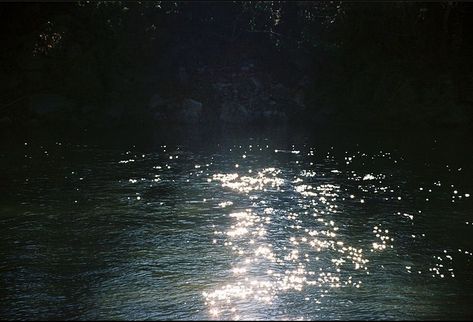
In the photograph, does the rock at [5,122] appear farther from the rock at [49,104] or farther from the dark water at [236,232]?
the dark water at [236,232]

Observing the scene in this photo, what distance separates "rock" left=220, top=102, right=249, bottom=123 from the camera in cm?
2541

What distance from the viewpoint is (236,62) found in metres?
28.2

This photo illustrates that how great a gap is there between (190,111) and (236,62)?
14.5 feet

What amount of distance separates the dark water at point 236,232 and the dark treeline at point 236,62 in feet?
18.9

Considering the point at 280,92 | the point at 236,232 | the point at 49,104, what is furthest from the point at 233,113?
the point at 236,232

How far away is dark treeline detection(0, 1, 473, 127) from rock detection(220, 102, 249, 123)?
0.16 ft

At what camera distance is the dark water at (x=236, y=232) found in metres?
8.23

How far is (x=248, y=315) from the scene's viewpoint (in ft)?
25.2

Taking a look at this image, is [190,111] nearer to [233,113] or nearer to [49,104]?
[233,113]

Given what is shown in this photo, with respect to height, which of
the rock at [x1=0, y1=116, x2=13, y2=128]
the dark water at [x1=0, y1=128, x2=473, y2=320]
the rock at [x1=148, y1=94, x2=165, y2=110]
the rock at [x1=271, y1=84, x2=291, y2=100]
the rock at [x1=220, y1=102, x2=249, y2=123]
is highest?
the rock at [x1=271, y1=84, x2=291, y2=100]

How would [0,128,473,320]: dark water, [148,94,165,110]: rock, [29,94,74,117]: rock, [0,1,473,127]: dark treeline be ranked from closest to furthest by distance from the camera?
[0,128,473,320]: dark water
[29,94,74,117]: rock
[0,1,473,127]: dark treeline
[148,94,165,110]: rock

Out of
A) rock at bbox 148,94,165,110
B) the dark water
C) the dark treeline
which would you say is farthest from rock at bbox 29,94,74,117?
the dark water

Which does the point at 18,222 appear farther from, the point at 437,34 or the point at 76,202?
the point at 437,34

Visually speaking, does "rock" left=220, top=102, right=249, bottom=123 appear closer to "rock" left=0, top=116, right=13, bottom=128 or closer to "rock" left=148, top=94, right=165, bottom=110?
"rock" left=148, top=94, right=165, bottom=110
